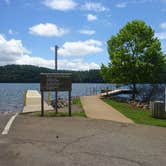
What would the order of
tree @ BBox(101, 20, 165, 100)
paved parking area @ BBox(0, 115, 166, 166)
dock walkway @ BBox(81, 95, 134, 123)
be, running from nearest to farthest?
paved parking area @ BBox(0, 115, 166, 166), dock walkway @ BBox(81, 95, 134, 123), tree @ BBox(101, 20, 165, 100)

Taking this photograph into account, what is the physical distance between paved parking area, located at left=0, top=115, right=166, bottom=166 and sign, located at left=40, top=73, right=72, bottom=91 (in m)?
3.91

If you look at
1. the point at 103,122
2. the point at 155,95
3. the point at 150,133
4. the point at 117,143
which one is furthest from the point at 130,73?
the point at 117,143

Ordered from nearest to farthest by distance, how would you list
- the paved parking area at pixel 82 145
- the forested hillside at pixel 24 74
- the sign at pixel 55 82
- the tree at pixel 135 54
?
the paved parking area at pixel 82 145 → the sign at pixel 55 82 → the tree at pixel 135 54 → the forested hillside at pixel 24 74

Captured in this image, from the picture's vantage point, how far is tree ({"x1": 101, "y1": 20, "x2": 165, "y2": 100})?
34.1 metres

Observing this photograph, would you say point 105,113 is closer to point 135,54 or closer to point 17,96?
point 135,54

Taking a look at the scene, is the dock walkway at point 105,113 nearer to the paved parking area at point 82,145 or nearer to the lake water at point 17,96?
the paved parking area at point 82,145

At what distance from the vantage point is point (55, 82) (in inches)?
696

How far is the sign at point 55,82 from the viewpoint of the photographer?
17578 mm

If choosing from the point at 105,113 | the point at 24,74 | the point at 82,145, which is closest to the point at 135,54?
the point at 105,113

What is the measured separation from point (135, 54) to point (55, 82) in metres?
18.4

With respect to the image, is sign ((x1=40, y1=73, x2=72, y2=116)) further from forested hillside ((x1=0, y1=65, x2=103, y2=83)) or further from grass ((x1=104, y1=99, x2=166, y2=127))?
forested hillside ((x1=0, y1=65, x2=103, y2=83))

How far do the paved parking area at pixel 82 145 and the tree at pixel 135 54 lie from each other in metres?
20.9

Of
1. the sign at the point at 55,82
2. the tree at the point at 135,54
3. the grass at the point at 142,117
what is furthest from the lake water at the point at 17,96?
the sign at the point at 55,82

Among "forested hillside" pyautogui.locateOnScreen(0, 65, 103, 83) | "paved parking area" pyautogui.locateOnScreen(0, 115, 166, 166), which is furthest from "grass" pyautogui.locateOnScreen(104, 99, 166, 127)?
"forested hillside" pyautogui.locateOnScreen(0, 65, 103, 83)
